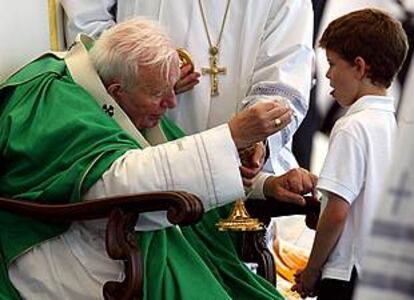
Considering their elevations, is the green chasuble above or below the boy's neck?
below

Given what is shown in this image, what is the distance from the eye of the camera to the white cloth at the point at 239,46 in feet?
6.87

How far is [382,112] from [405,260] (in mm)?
1392

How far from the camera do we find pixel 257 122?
1.54m

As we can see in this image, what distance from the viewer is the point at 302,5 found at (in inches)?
85.2

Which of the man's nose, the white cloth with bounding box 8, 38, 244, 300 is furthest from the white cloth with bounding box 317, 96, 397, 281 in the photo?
the man's nose

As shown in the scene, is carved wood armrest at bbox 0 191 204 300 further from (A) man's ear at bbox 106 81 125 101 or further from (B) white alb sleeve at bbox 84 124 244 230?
(A) man's ear at bbox 106 81 125 101

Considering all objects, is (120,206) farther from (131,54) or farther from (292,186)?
(292,186)

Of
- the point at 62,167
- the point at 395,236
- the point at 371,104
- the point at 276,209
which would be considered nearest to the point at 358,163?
the point at 371,104

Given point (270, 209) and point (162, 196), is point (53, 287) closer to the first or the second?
point (162, 196)

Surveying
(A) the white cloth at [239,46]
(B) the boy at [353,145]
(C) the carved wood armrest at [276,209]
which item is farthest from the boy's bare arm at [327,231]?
(A) the white cloth at [239,46]

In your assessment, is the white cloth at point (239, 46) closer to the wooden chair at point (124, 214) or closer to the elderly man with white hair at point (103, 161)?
the elderly man with white hair at point (103, 161)

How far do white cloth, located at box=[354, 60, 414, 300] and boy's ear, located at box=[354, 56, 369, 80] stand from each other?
1422 mm

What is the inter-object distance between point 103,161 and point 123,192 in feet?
0.24

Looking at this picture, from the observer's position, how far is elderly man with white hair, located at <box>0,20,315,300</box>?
155cm
